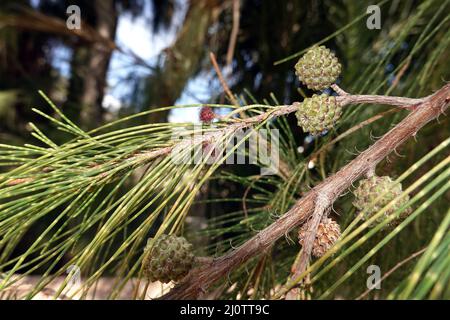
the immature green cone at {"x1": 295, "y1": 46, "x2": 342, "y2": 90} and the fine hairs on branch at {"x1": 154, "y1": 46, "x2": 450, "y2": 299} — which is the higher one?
the immature green cone at {"x1": 295, "y1": 46, "x2": 342, "y2": 90}

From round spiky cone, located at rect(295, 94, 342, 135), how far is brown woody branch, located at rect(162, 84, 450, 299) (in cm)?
2

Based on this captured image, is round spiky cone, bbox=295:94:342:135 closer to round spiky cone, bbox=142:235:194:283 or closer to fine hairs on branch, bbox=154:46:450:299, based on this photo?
fine hairs on branch, bbox=154:46:450:299

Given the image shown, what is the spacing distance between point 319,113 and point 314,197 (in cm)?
6

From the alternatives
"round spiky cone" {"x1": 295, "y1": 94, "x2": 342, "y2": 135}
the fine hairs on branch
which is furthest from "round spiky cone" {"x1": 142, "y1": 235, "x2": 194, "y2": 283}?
"round spiky cone" {"x1": 295, "y1": 94, "x2": 342, "y2": 135}

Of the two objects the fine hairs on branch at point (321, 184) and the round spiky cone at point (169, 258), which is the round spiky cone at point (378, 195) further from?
the round spiky cone at point (169, 258)

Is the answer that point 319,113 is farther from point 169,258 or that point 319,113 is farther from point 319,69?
point 169,258

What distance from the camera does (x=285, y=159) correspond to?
55 cm

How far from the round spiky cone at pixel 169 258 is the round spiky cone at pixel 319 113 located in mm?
117

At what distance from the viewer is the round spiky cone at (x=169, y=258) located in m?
0.31

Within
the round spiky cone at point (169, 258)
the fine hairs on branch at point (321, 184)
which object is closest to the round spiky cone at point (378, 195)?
the fine hairs on branch at point (321, 184)

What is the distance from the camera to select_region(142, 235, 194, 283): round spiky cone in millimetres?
305

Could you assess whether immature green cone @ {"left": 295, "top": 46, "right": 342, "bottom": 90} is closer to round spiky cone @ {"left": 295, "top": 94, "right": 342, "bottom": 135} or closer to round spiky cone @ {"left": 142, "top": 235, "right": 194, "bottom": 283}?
round spiky cone @ {"left": 295, "top": 94, "right": 342, "bottom": 135}

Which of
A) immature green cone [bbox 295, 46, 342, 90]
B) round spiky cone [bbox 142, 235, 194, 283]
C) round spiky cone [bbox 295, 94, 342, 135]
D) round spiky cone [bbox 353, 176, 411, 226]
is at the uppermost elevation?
immature green cone [bbox 295, 46, 342, 90]
